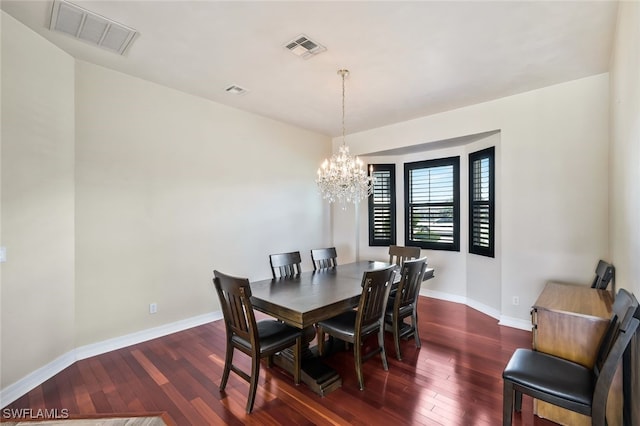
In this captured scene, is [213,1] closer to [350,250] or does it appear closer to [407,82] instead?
[407,82]

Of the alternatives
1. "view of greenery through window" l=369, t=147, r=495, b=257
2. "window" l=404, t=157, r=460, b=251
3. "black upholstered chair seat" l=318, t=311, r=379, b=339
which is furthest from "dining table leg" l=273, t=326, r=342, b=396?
"window" l=404, t=157, r=460, b=251

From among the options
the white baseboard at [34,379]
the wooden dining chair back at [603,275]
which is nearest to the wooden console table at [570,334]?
the wooden dining chair back at [603,275]

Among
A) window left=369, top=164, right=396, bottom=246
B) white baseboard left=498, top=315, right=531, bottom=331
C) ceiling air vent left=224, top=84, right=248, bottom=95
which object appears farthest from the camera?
window left=369, top=164, right=396, bottom=246

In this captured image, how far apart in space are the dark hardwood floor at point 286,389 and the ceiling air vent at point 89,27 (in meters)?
3.01

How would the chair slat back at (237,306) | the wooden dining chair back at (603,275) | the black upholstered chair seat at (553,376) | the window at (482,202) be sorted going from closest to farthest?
the black upholstered chair seat at (553,376) → the chair slat back at (237,306) → the wooden dining chair back at (603,275) → the window at (482,202)

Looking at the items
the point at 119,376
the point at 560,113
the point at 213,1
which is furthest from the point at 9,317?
the point at 560,113

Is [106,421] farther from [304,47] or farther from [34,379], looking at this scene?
[304,47]

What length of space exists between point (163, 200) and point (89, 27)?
1806 millimetres

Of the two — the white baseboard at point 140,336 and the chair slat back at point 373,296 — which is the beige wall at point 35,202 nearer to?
the white baseboard at point 140,336

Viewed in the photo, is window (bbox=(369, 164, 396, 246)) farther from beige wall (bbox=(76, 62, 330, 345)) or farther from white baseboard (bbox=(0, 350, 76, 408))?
white baseboard (bbox=(0, 350, 76, 408))

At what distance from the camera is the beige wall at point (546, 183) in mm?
3248

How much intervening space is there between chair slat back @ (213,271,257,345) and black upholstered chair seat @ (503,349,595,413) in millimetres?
1695

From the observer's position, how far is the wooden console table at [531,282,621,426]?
198cm

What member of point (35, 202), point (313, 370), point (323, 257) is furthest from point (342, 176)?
point (35, 202)
